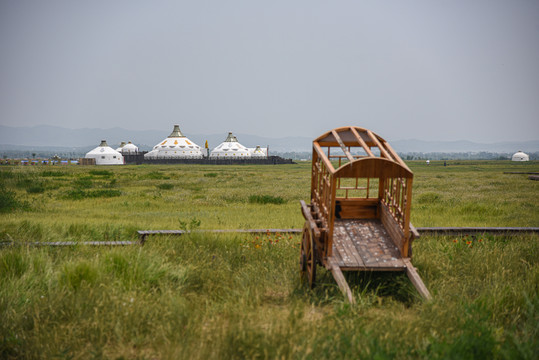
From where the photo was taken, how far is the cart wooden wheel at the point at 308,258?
5.77 meters

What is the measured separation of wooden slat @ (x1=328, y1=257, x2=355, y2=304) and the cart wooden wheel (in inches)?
11.1

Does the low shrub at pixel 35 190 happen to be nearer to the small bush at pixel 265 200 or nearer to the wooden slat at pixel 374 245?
the small bush at pixel 265 200

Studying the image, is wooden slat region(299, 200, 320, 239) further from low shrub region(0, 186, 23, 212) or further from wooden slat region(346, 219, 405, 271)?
low shrub region(0, 186, 23, 212)

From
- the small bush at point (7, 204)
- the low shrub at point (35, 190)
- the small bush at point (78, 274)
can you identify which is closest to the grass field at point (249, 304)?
the small bush at point (78, 274)

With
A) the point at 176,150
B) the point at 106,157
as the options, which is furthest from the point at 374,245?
the point at 176,150

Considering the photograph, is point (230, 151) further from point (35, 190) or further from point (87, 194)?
point (87, 194)

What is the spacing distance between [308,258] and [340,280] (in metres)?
1.16

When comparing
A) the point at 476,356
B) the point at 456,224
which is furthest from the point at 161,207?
the point at 476,356

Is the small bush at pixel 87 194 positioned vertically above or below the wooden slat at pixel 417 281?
below

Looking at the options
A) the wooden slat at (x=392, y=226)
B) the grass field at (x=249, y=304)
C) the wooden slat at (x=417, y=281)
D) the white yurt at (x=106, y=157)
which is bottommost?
the white yurt at (x=106, y=157)

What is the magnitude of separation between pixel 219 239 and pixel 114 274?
2950 mm

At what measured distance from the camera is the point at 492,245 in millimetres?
8398

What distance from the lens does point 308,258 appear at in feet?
20.7

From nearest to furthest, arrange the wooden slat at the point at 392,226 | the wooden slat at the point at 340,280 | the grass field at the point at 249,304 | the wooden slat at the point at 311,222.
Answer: the grass field at the point at 249,304, the wooden slat at the point at 340,280, the wooden slat at the point at 311,222, the wooden slat at the point at 392,226
